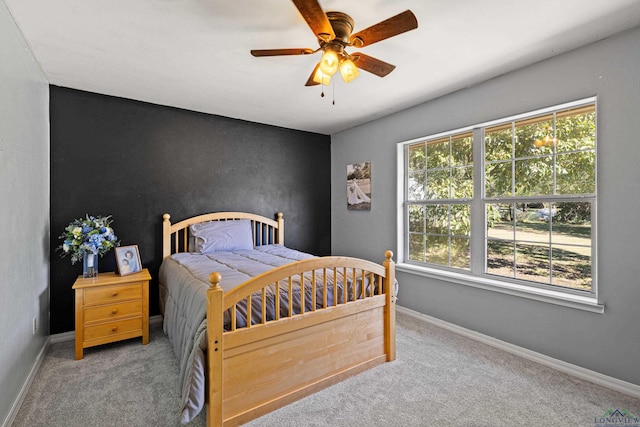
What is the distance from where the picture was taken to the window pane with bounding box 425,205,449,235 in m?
3.30

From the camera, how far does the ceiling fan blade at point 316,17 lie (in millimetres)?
1437

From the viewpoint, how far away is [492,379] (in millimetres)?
2180

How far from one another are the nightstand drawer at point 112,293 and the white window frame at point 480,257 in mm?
2713

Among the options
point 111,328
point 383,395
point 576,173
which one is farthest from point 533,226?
point 111,328

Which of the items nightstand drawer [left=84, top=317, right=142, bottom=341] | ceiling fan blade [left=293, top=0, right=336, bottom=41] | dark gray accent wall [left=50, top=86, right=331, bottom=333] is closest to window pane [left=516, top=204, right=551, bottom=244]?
ceiling fan blade [left=293, top=0, right=336, bottom=41]

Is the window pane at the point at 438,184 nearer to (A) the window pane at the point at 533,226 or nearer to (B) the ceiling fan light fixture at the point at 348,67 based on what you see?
(A) the window pane at the point at 533,226

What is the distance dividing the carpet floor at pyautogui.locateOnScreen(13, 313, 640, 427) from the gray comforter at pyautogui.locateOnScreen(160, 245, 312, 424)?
29 centimetres

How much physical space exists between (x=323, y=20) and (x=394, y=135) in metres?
2.30

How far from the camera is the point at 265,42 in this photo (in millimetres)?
2139

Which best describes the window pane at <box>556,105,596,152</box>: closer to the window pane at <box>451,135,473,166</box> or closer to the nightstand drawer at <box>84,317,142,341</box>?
the window pane at <box>451,135,473,166</box>

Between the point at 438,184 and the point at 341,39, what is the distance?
6.81 feet

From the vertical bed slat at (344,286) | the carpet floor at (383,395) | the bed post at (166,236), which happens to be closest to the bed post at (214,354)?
the carpet floor at (383,395)

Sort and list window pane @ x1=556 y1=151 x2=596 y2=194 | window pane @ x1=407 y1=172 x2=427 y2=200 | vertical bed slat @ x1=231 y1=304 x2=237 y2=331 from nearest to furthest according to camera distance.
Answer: vertical bed slat @ x1=231 y1=304 x2=237 y2=331, window pane @ x1=556 y1=151 x2=596 y2=194, window pane @ x1=407 y1=172 x2=427 y2=200

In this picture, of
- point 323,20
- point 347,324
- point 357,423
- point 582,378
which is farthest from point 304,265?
point 582,378
